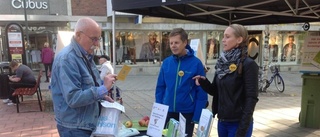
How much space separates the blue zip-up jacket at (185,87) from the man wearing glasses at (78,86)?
2.70 feet

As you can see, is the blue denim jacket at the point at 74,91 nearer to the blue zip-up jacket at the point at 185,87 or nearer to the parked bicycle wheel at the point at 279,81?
the blue zip-up jacket at the point at 185,87

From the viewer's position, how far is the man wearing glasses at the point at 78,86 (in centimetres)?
175

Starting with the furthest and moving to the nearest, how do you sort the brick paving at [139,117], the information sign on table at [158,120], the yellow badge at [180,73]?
the brick paving at [139,117] → the yellow badge at [180,73] → the information sign on table at [158,120]

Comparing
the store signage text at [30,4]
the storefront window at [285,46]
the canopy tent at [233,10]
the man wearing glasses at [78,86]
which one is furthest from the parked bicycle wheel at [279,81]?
the store signage text at [30,4]

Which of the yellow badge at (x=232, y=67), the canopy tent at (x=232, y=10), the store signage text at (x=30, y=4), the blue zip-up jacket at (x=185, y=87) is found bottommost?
the blue zip-up jacket at (x=185, y=87)

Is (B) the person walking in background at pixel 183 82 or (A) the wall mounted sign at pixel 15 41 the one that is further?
(A) the wall mounted sign at pixel 15 41

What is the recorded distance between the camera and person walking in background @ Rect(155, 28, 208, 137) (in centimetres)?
252

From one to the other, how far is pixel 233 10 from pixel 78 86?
3811 mm

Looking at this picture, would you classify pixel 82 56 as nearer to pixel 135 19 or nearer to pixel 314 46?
pixel 314 46

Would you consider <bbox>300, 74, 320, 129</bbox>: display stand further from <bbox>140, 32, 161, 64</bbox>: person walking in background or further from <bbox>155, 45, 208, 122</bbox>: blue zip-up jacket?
<bbox>140, 32, 161, 64</bbox>: person walking in background

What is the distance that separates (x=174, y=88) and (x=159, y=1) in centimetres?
117

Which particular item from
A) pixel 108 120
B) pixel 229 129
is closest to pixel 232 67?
pixel 229 129

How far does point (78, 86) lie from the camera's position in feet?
5.83

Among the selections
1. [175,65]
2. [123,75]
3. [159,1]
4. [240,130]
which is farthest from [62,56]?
[159,1]
